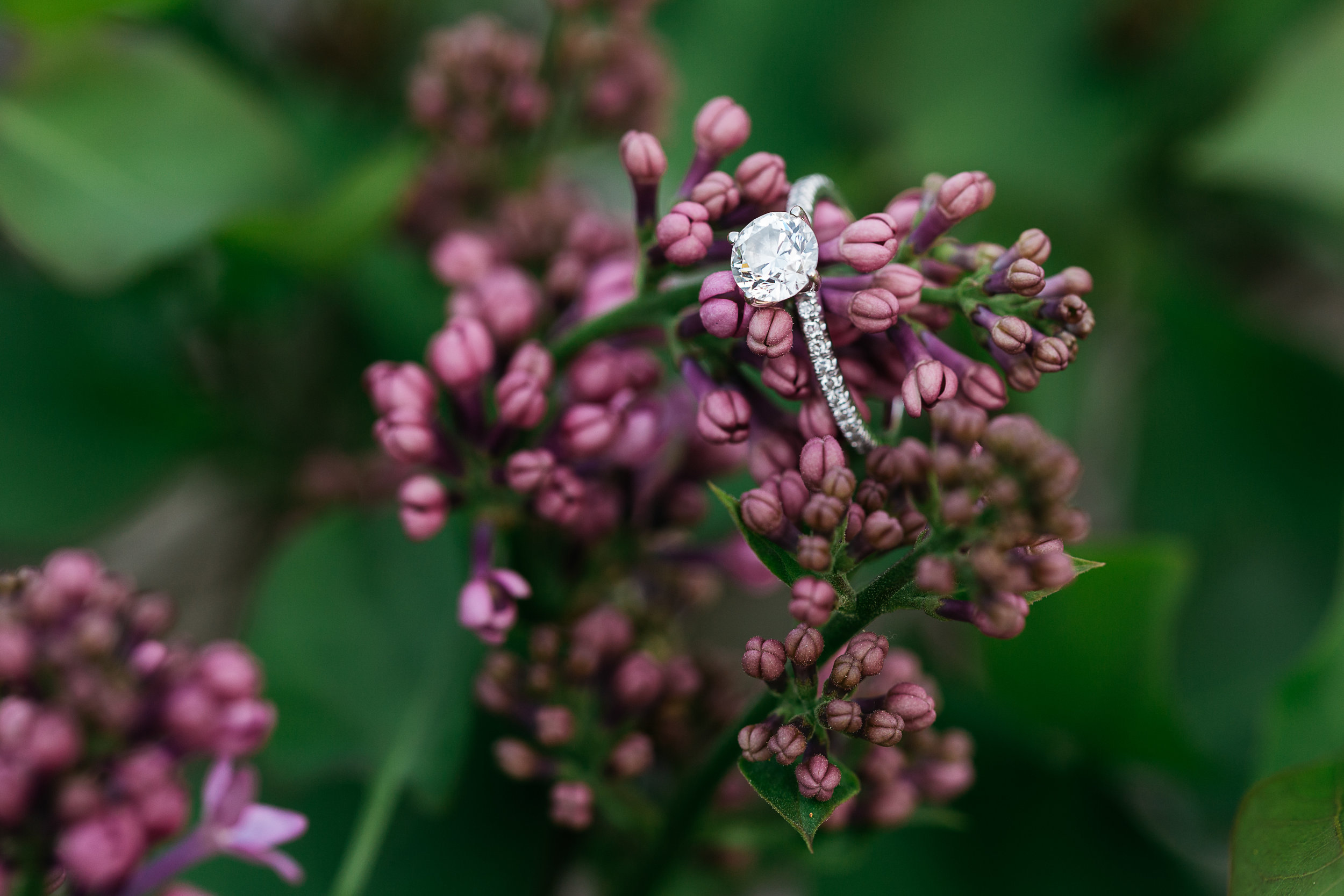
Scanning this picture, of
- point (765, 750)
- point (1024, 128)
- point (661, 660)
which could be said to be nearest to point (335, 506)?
point (661, 660)

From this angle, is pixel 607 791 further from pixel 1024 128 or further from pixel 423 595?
pixel 1024 128

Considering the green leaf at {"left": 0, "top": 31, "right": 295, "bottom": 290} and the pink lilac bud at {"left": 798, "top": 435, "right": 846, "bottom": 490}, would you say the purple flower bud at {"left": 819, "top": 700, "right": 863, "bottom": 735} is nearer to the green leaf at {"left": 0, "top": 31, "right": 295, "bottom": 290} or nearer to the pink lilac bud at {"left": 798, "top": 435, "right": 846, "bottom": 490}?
the pink lilac bud at {"left": 798, "top": 435, "right": 846, "bottom": 490}

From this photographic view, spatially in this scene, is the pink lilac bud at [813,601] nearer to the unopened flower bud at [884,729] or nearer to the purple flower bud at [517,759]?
the unopened flower bud at [884,729]

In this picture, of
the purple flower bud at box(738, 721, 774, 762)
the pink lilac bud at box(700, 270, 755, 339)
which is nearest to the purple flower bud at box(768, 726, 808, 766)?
the purple flower bud at box(738, 721, 774, 762)

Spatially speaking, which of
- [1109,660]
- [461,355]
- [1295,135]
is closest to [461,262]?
[461,355]

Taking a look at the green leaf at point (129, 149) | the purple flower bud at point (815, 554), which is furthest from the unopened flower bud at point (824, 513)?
the green leaf at point (129, 149)

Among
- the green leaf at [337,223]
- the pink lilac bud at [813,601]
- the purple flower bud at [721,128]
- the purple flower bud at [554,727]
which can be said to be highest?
the purple flower bud at [721,128]

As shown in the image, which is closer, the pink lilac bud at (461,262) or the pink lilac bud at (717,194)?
the pink lilac bud at (717,194)
